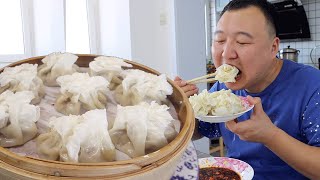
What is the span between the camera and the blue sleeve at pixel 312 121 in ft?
3.37

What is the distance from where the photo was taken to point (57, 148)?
15.8 inches

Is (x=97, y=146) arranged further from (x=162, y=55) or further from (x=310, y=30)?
(x=310, y=30)

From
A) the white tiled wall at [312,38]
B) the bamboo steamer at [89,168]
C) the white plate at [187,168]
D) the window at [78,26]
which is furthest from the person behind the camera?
the white tiled wall at [312,38]

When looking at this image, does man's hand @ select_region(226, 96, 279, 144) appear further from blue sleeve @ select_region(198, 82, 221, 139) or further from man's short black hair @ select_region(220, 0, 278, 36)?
blue sleeve @ select_region(198, 82, 221, 139)

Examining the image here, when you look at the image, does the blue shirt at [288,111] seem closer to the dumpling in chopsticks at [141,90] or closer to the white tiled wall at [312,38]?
the dumpling in chopsticks at [141,90]

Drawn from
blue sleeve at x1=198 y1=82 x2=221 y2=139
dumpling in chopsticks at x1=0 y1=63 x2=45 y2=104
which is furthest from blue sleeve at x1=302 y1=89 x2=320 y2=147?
dumpling in chopsticks at x1=0 y1=63 x2=45 y2=104

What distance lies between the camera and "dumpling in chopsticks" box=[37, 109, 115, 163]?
0.40m

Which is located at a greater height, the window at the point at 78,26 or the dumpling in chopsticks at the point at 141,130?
the window at the point at 78,26

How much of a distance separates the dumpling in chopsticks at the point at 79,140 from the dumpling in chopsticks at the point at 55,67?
135mm

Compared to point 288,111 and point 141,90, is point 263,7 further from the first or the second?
point 141,90

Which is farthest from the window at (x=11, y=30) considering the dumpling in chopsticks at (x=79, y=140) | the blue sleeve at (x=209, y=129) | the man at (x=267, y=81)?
the dumpling in chopsticks at (x=79, y=140)

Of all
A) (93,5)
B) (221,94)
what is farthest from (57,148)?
(93,5)

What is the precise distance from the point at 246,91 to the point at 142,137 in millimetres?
941

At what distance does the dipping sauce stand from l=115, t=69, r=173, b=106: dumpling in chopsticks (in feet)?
Result: 1.72
